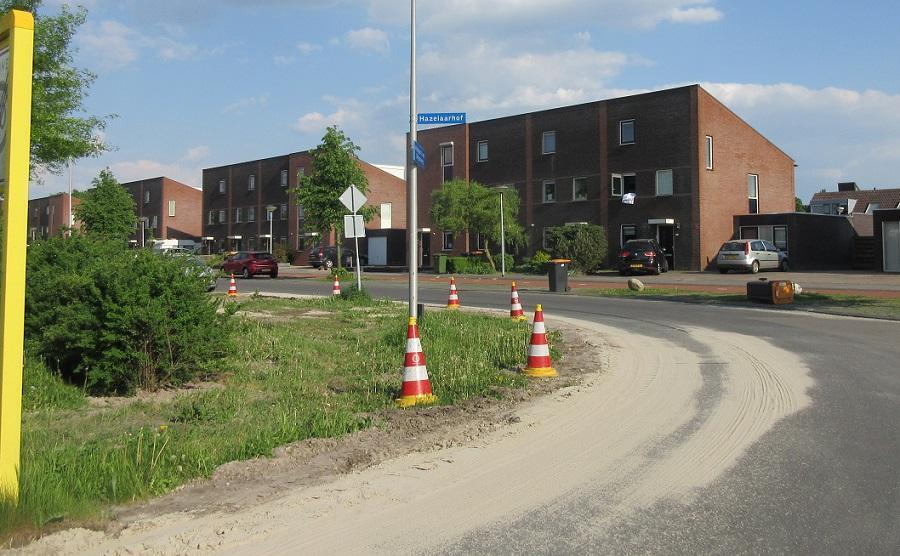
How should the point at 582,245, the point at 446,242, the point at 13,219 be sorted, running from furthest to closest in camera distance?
the point at 446,242 → the point at 582,245 → the point at 13,219

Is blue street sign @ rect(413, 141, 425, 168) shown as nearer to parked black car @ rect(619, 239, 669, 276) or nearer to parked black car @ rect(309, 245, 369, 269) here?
parked black car @ rect(619, 239, 669, 276)

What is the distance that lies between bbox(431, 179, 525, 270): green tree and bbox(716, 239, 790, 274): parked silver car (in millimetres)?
11097

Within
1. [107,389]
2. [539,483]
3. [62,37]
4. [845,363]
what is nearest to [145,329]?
[107,389]

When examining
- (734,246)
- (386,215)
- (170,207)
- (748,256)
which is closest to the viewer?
(748,256)

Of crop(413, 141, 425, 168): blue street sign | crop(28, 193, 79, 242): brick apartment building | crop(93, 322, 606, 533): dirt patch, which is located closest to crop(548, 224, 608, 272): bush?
crop(413, 141, 425, 168): blue street sign

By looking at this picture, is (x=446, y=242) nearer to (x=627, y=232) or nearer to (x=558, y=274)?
(x=627, y=232)

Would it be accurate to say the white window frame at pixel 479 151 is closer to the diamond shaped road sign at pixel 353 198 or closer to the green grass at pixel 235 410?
the diamond shaped road sign at pixel 353 198

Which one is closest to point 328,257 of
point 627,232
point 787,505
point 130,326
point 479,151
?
point 479,151

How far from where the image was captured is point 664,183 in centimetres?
3966

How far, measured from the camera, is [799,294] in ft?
69.1

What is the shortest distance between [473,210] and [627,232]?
855cm

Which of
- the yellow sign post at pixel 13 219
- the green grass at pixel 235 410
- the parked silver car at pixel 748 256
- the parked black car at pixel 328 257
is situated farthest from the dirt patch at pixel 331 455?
the parked black car at pixel 328 257

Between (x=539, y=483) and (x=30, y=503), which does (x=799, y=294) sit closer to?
(x=539, y=483)

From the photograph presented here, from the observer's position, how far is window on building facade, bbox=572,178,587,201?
4331 cm
